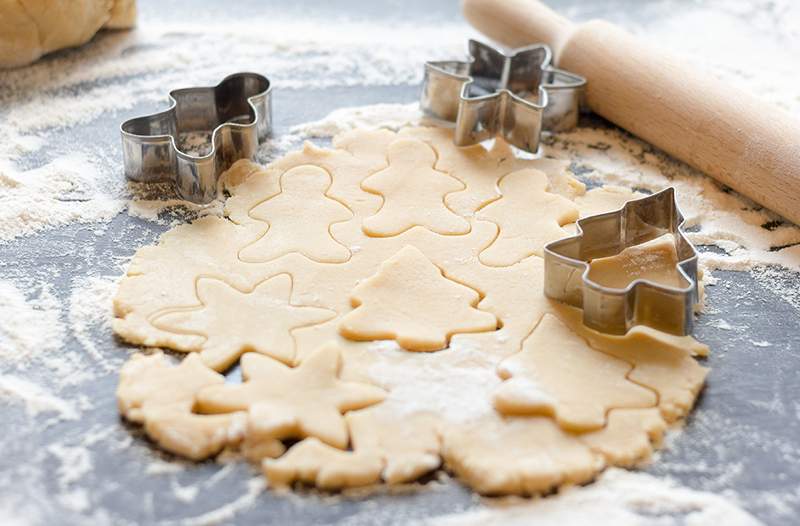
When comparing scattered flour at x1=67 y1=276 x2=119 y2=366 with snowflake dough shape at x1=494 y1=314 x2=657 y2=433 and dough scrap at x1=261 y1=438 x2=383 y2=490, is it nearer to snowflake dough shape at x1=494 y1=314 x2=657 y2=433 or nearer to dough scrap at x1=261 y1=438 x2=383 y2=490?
dough scrap at x1=261 y1=438 x2=383 y2=490

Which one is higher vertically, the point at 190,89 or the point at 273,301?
the point at 190,89

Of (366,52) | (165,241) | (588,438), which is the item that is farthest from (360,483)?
(366,52)

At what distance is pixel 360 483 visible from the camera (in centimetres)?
106

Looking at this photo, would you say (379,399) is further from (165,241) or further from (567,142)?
(567,142)

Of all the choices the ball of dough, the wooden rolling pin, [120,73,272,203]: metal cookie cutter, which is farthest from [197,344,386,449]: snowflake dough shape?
the ball of dough

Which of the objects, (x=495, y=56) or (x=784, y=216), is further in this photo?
(x=495, y=56)

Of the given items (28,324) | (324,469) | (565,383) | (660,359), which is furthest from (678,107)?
(28,324)

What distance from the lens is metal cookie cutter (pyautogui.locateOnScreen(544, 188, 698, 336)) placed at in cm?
125

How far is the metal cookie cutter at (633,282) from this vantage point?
1.25 meters

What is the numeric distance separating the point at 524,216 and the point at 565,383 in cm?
43

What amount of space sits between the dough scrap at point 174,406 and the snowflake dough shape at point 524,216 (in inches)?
19.4

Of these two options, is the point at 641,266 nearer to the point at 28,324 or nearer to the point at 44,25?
the point at 28,324

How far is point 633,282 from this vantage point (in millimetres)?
1276

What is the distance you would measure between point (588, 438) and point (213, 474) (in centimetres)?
45
